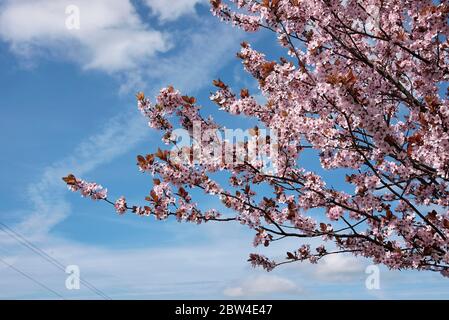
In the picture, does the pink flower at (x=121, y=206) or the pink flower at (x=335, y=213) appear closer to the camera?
the pink flower at (x=335, y=213)

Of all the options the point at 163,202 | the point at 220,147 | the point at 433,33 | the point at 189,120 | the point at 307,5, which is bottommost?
the point at 163,202

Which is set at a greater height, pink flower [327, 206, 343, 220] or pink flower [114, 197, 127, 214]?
pink flower [114, 197, 127, 214]

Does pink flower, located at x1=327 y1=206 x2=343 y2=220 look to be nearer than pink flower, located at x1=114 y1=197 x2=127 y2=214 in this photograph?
Yes

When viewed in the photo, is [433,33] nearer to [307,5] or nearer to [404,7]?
[404,7]

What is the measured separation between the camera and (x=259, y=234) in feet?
29.3

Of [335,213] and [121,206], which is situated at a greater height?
[121,206]

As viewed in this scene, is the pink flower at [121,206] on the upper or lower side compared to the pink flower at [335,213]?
upper

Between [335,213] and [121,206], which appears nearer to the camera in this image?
[335,213]

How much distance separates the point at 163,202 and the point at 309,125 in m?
2.76
